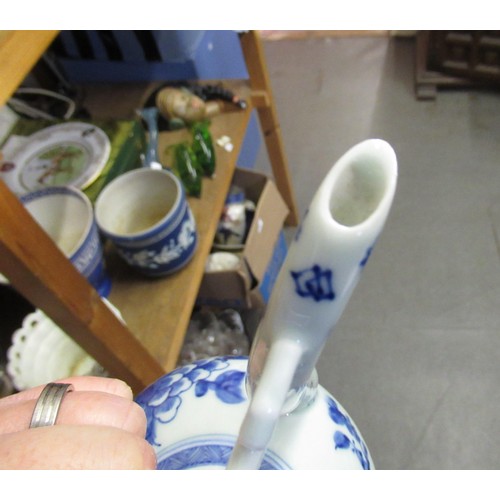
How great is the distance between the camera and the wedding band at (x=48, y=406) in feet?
0.80

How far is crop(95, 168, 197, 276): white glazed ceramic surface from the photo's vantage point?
2.28ft

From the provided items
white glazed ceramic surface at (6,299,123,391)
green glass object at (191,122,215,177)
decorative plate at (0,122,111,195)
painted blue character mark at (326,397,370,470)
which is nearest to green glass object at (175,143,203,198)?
green glass object at (191,122,215,177)

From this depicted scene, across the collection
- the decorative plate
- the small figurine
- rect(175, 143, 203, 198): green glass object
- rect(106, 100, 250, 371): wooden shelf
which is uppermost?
the decorative plate

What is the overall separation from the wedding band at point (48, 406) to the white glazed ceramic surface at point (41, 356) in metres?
0.34

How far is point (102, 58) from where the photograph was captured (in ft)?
3.49

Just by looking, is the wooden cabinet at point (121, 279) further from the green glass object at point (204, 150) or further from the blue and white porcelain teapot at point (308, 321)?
the blue and white porcelain teapot at point (308, 321)

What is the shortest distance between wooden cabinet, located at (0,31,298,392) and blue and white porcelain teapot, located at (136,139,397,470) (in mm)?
185

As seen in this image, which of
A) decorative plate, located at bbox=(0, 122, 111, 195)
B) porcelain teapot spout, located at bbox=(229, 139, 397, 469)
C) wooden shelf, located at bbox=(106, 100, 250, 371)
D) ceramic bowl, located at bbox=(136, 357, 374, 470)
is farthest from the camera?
decorative plate, located at bbox=(0, 122, 111, 195)

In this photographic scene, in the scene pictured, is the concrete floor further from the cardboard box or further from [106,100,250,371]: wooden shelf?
A: [106,100,250,371]: wooden shelf

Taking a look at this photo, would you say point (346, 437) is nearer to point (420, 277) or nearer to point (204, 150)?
point (204, 150)

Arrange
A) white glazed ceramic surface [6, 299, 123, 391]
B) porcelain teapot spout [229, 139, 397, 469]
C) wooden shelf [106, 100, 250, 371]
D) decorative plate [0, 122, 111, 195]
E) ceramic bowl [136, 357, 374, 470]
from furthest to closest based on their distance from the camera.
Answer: decorative plate [0, 122, 111, 195] < wooden shelf [106, 100, 250, 371] < white glazed ceramic surface [6, 299, 123, 391] < ceramic bowl [136, 357, 374, 470] < porcelain teapot spout [229, 139, 397, 469]

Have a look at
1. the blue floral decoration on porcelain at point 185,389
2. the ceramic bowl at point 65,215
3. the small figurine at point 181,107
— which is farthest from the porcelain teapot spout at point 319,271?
the small figurine at point 181,107

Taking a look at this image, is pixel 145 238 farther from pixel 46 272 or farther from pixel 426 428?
pixel 426 428

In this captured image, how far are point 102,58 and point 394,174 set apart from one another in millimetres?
Result: 1030
